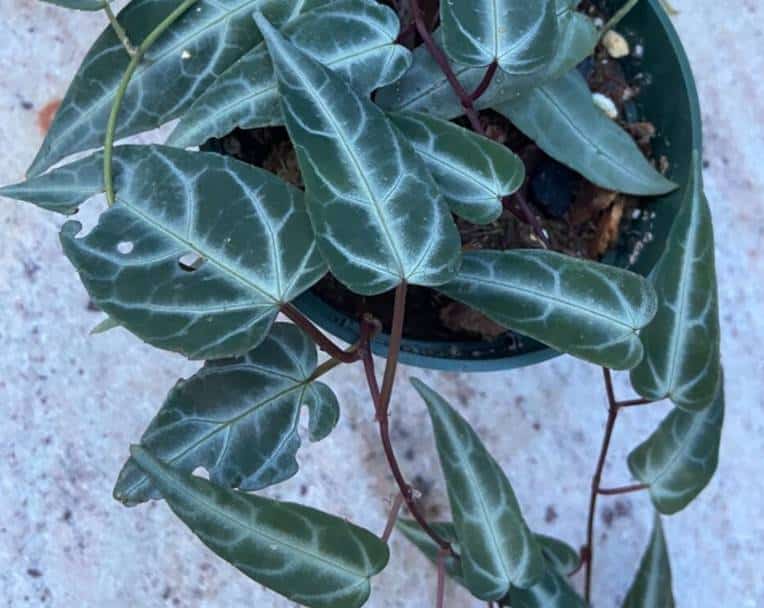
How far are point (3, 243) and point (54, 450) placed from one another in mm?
205

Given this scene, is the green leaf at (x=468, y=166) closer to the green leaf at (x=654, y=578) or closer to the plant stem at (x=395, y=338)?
the plant stem at (x=395, y=338)

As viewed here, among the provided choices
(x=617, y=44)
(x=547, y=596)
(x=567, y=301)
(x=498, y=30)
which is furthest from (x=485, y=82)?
(x=547, y=596)

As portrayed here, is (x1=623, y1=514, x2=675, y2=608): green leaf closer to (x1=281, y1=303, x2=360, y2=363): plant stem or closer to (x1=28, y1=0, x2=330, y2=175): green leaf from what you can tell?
(x1=281, y1=303, x2=360, y2=363): plant stem

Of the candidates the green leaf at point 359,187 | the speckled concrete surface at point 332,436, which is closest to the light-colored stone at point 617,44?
the speckled concrete surface at point 332,436

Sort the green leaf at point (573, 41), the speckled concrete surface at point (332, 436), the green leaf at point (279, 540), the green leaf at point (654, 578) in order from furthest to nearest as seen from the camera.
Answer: the speckled concrete surface at point (332, 436), the green leaf at point (654, 578), the green leaf at point (573, 41), the green leaf at point (279, 540)

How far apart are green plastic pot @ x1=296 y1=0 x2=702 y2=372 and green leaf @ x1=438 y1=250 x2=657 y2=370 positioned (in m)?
0.13

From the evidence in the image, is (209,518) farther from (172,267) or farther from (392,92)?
(392,92)

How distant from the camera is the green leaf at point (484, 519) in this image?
0.62 meters

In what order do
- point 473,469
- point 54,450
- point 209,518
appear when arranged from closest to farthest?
point 209,518, point 473,469, point 54,450

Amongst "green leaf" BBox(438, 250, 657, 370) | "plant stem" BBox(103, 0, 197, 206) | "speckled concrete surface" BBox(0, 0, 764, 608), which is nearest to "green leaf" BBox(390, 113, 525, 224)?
"green leaf" BBox(438, 250, 657, 370)

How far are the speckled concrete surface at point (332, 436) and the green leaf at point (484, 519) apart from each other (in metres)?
0.29

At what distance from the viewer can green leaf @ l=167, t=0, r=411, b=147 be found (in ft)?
1.88

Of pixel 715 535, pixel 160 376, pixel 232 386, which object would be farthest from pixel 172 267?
pixel 715 535

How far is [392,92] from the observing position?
62cm
